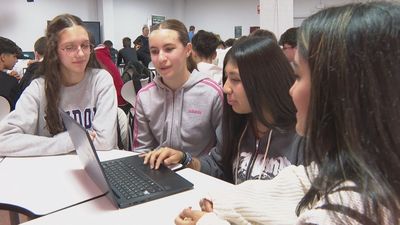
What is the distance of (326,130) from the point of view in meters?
0.60

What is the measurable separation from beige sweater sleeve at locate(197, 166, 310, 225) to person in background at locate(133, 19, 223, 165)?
74cm

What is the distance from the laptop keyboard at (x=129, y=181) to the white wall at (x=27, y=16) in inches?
311

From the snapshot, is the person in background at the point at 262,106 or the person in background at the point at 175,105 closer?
the person in background at the point at 262,106

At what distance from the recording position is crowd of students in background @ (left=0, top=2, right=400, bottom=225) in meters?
0.55

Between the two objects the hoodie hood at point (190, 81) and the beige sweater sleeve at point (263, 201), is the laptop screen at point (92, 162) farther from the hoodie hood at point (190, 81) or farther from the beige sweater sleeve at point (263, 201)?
the hoodie hood at point (190, 81)

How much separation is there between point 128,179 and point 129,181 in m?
0.02

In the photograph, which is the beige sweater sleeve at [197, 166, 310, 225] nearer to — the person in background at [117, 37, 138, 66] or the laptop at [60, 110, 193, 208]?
the laptop at [60, 110, 193, 208]

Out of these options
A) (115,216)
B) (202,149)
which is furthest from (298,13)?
(115,216)

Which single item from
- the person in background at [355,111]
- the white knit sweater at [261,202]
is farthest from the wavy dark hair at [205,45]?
the person in background at [355,111]

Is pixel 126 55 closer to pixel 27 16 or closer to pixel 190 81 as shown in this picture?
pixel 27 16

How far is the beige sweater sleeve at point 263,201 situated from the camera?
831 millimetres

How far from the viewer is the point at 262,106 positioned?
4.25 ft

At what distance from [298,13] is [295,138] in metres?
8.74

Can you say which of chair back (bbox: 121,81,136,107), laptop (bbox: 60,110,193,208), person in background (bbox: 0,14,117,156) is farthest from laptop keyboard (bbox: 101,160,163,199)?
chair back (bbox: 121,81,136,107)
